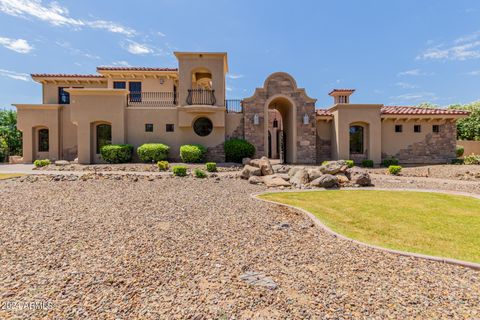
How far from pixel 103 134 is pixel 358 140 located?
21.2m

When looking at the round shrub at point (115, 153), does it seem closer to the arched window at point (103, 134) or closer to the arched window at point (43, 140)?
the arched window at point (103, 134)

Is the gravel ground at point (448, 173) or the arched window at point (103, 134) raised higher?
the arched window at point (103, 134)

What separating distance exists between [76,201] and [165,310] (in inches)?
252

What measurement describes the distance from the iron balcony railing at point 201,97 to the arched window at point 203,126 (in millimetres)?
1369

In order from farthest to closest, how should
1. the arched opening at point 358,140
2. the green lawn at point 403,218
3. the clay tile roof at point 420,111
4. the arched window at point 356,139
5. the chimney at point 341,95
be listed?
the chimney at point 341,95 → the arched window at point 356,139 → the arched opening at point 358,140 → the clay tile roof at point 420,111 → the green lawn at point 403,218

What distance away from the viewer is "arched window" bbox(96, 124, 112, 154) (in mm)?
19344

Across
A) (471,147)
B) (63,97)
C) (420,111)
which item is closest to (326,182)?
(420,111)

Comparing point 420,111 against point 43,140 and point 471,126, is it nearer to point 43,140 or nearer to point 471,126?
point 471,126

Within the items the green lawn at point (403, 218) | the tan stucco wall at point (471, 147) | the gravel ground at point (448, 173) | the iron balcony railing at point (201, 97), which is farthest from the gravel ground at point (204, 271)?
the tan stucco wall at point (471, 147)

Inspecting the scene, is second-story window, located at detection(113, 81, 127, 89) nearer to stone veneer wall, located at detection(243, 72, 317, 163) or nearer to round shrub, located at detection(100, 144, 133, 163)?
round shrub, located at detection(100, 144, 133, 163)

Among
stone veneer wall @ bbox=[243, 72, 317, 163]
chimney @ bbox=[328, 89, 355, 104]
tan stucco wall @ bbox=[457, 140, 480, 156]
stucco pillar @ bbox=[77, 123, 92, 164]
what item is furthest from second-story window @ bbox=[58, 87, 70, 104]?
tan stucco wall @ bbox=[457, 140, 480, 156]

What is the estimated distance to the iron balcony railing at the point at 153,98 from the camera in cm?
2143

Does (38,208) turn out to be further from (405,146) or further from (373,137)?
(405,146)

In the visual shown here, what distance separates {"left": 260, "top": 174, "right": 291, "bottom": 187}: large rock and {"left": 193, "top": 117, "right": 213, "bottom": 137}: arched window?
895 cm
